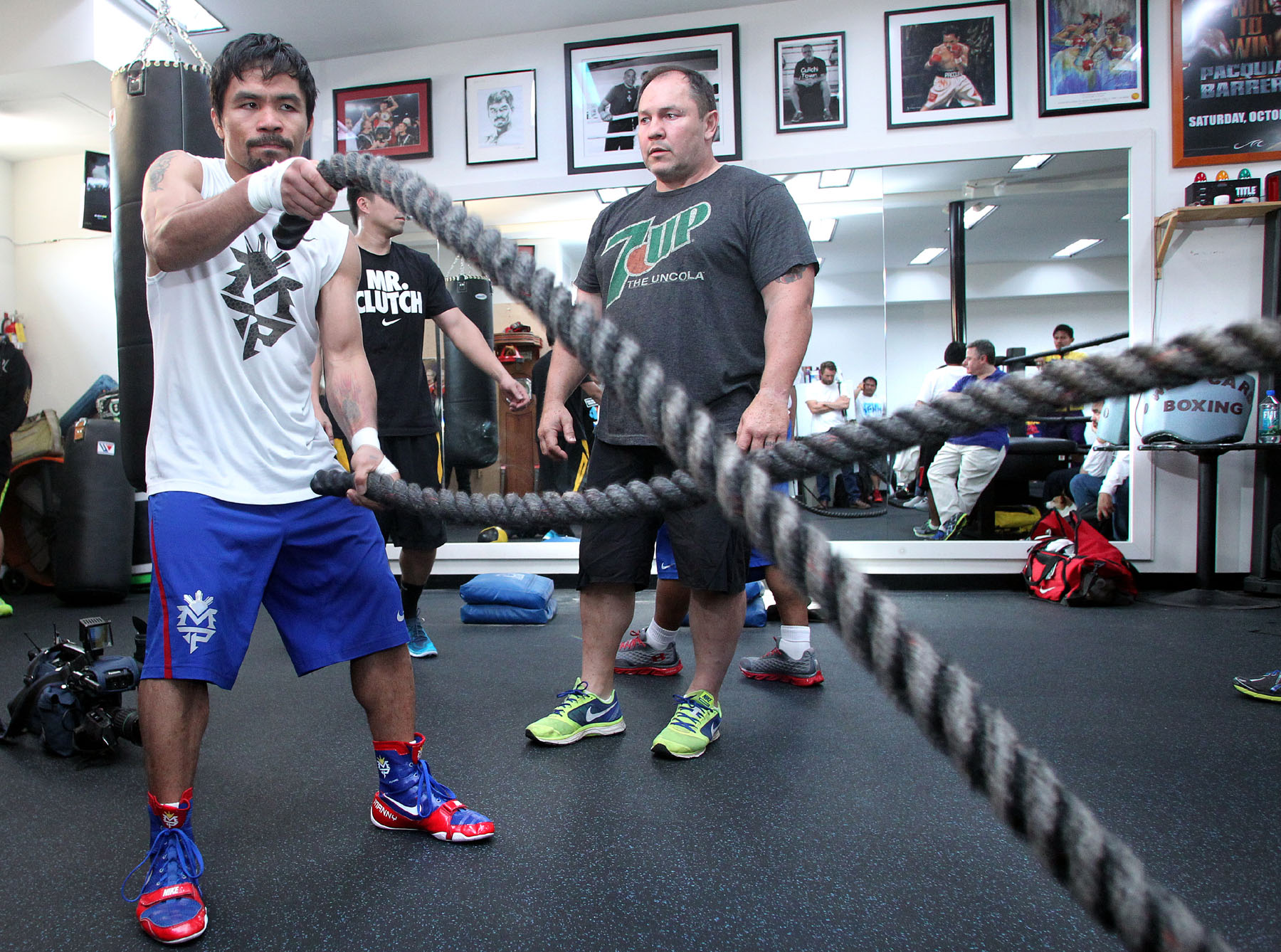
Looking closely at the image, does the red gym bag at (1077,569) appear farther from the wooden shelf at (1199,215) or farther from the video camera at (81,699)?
the video camera at (81,699)

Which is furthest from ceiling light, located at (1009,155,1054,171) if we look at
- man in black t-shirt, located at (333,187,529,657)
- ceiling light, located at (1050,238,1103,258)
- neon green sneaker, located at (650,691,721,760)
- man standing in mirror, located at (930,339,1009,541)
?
neon green sneaker, located at (650,691,721,760)

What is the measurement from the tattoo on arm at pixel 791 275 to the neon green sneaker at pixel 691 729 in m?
0.92

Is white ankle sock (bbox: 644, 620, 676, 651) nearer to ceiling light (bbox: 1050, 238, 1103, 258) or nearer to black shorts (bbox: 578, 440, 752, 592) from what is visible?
black shorts (bbox: 578, 440, 752, 592)

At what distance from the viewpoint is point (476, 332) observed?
2.37 metres

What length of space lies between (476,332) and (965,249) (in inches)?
140

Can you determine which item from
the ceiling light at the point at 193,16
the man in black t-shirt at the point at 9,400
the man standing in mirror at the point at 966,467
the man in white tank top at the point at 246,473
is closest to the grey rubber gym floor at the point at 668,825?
the man in white tank top at the point at 246,473

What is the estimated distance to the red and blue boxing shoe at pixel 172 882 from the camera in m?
1.08

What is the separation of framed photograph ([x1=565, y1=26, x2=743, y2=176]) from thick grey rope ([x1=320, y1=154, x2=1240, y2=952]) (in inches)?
153

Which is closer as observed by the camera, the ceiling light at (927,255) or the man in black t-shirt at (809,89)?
the man in black t-shirt at (809,89)

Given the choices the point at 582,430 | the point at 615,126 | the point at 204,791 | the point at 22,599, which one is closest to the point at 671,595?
the point at 204,791

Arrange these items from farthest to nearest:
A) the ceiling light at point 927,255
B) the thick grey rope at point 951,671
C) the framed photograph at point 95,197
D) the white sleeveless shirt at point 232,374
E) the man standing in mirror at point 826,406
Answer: the man standing in mirror at point 826,406 → the ceiling light at point 927,255 → the framed photograph at point 95,197 → the white sleeveless shirt at point 232,374 → the thick grey rope at point 951,671

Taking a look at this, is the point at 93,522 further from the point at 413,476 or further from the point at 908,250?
the point at 908,250

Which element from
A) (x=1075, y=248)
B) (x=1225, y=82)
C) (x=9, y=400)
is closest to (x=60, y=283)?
(x=9, y=400)

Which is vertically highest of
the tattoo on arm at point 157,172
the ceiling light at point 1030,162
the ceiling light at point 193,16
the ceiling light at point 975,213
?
the ceiling light at point 193,16
